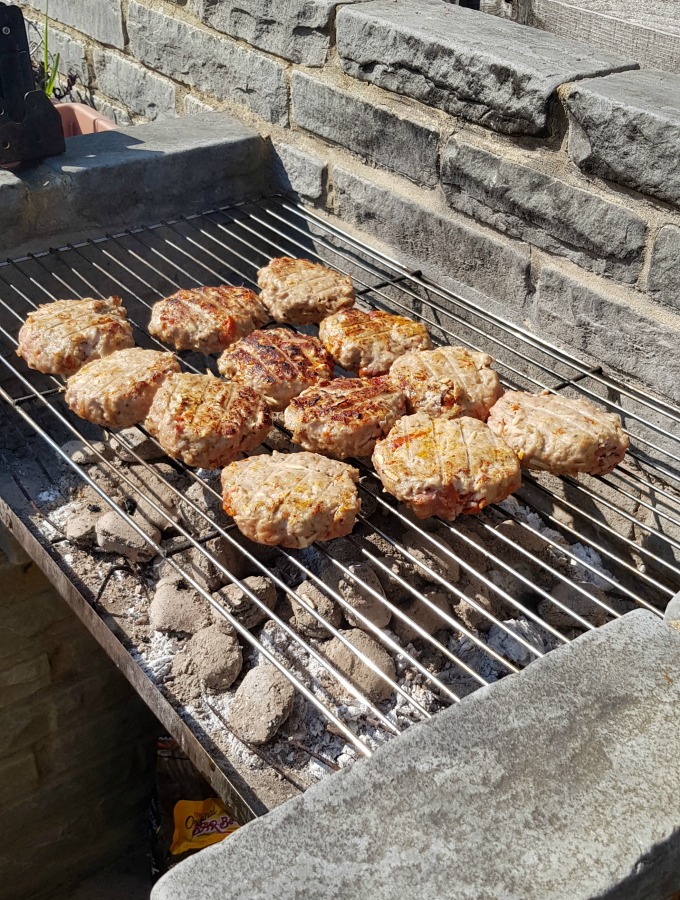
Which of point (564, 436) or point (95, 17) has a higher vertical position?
point (95, 17)

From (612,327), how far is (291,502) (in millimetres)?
1275

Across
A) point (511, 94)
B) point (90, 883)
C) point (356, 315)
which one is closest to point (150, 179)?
point (356, 315)

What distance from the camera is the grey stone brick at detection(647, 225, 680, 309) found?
285 cm

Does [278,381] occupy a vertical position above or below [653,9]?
below

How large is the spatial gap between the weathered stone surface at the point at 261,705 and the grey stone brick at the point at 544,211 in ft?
5.56

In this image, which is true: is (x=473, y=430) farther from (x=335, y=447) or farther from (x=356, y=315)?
(x=356, y=315)

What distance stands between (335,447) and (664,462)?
3.57 ft

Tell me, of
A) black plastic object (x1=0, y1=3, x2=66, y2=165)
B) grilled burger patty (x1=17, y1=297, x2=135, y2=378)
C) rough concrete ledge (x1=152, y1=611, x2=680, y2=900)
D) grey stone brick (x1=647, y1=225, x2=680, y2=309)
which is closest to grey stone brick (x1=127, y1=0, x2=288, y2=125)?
black plastic object (x1=0, y1=3, x2=66, y2=165)

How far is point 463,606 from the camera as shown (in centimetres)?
300

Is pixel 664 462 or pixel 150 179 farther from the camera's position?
pixel 150 179

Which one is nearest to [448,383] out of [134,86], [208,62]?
[208,62]

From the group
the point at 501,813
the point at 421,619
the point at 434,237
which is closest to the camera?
the point at 501,813

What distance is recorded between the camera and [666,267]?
289 cm

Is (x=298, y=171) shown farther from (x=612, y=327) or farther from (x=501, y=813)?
(x=501, y=813)
